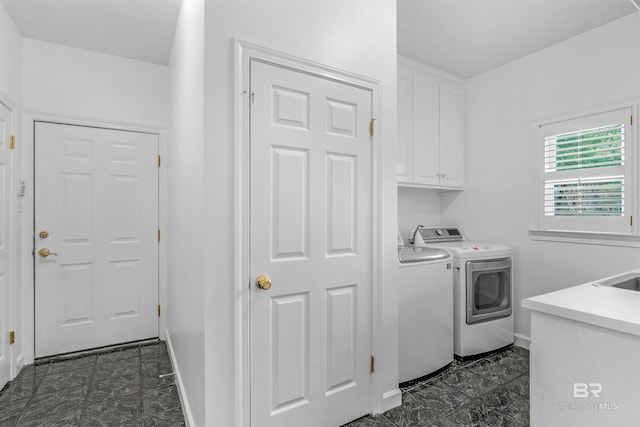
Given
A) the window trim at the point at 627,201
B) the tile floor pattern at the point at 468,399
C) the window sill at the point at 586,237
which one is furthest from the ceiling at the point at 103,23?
the window sill at the point at 586,237

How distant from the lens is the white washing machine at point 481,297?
2.67m

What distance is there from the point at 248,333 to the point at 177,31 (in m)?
2.17

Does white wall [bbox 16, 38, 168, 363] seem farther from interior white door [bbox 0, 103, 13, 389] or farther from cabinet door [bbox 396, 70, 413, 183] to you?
cabinet door [bbox 396, 70, 413, 183]

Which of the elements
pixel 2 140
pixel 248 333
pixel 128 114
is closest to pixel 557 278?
pixel 248 333

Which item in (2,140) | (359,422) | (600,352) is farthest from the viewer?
(2,140)

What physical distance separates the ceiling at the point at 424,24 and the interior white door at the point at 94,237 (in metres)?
0.76

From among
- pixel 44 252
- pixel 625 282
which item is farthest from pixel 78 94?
pixel 625 282

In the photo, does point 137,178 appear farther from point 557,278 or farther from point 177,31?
point 557,278

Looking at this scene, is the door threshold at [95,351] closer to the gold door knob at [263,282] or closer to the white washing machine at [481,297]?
the gold door knob at [263,282]

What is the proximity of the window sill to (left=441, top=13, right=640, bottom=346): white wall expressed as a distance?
4 centimetres

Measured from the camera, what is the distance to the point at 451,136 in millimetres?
3357

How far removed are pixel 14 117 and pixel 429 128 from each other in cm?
343

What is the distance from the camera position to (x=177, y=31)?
7.77 ft

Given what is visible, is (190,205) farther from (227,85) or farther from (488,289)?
(488,289)
